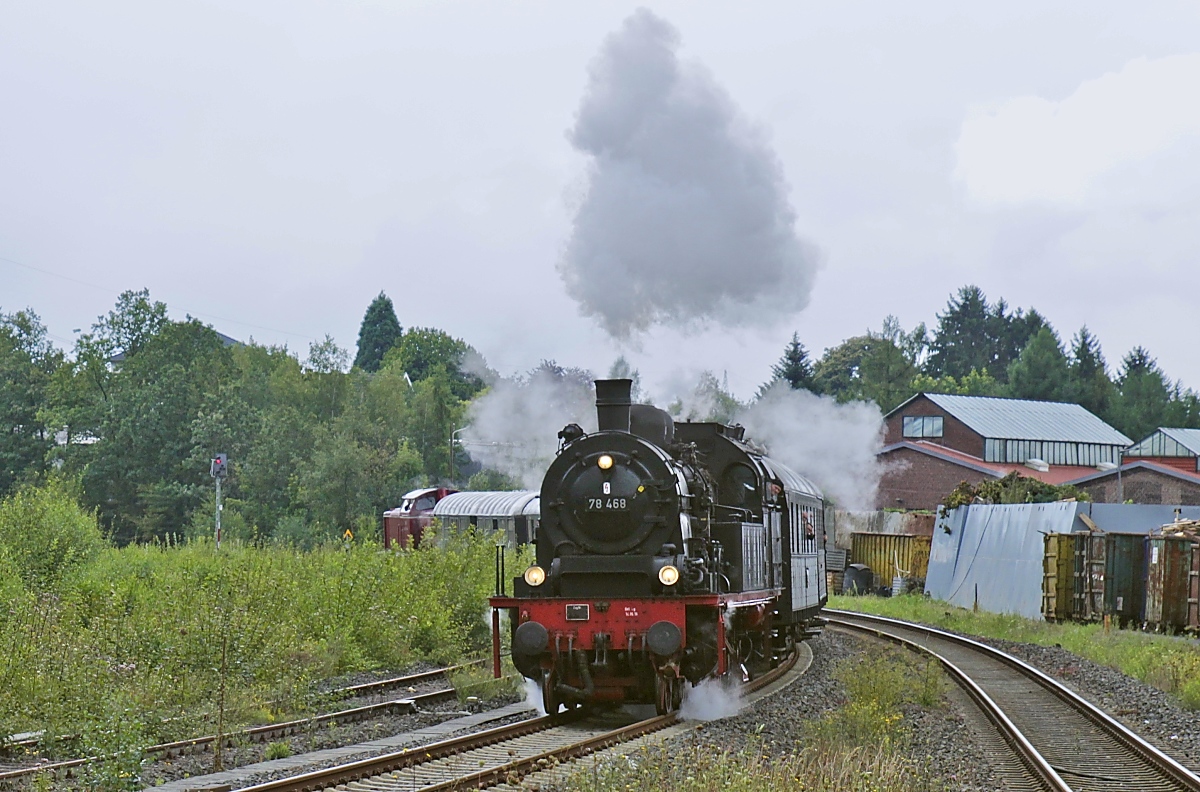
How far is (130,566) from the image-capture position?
24.6 m

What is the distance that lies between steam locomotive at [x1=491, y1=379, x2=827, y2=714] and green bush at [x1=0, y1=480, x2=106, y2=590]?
454 inches

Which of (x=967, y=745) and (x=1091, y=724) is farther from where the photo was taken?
(x=1091, y=724)

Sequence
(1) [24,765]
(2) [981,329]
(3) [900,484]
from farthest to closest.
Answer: (2) [981,329], (3) [900,484], (1) [24,765]

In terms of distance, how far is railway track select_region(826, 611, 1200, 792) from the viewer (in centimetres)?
1139

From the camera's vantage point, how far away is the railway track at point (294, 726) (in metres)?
10.5

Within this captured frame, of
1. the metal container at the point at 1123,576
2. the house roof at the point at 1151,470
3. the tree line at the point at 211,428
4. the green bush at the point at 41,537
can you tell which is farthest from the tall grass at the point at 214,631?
the house roof at the point at 1151,470

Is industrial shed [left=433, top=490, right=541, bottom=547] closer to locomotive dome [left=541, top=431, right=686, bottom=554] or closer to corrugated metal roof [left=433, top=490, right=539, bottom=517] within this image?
corrugated metal roof [left=433, top=490, right=539, bottom=517]

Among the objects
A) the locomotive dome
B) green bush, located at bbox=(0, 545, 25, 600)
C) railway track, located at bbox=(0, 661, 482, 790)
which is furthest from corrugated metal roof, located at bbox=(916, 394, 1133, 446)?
the locomotive dome

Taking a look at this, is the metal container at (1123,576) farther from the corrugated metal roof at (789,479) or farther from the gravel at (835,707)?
the gravel at (835,707)

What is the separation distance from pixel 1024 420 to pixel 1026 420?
0.66ft

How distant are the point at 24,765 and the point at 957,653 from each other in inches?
671

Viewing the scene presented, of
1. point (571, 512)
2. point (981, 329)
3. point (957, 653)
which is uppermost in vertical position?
point (981, 329)

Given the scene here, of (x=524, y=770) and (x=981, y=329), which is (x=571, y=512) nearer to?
(x=524, y=770)

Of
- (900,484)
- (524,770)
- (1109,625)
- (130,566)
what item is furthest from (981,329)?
(524,770)
